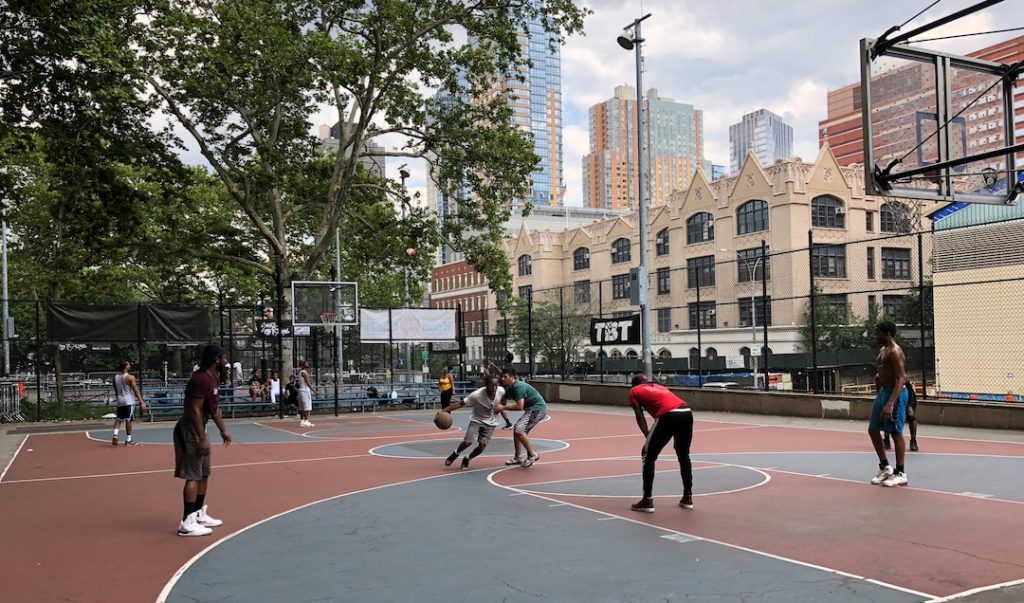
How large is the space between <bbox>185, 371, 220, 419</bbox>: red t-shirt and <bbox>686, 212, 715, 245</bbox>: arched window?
58.3 metres

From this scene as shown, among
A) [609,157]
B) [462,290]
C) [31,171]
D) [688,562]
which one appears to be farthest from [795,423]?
[609,157]

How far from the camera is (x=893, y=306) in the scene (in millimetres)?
48625

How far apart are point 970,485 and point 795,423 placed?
9.88 meters

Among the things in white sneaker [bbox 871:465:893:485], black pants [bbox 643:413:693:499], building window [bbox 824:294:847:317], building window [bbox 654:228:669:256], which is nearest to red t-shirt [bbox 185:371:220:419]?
black pants [bbox 643:413:693:499]

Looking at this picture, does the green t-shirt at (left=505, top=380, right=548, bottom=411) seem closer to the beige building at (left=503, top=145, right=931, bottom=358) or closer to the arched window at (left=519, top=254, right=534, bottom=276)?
the beige building at (left=503, top=145, right=931, bottom=358)

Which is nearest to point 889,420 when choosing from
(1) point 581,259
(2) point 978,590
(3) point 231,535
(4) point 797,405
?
(2) point 978,590

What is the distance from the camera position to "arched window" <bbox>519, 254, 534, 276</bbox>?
83856mm

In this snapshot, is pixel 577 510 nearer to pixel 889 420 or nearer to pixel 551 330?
pixel 889 420

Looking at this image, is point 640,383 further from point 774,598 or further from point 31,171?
point 31,171

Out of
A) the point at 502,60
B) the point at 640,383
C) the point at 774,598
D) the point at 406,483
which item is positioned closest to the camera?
the point at 774,598

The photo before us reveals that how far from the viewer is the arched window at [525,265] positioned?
8386 cm

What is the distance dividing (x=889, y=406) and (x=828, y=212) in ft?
171

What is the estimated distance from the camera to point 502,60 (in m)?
27.5

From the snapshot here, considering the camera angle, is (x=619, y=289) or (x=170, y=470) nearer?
(x=170, y=470)
